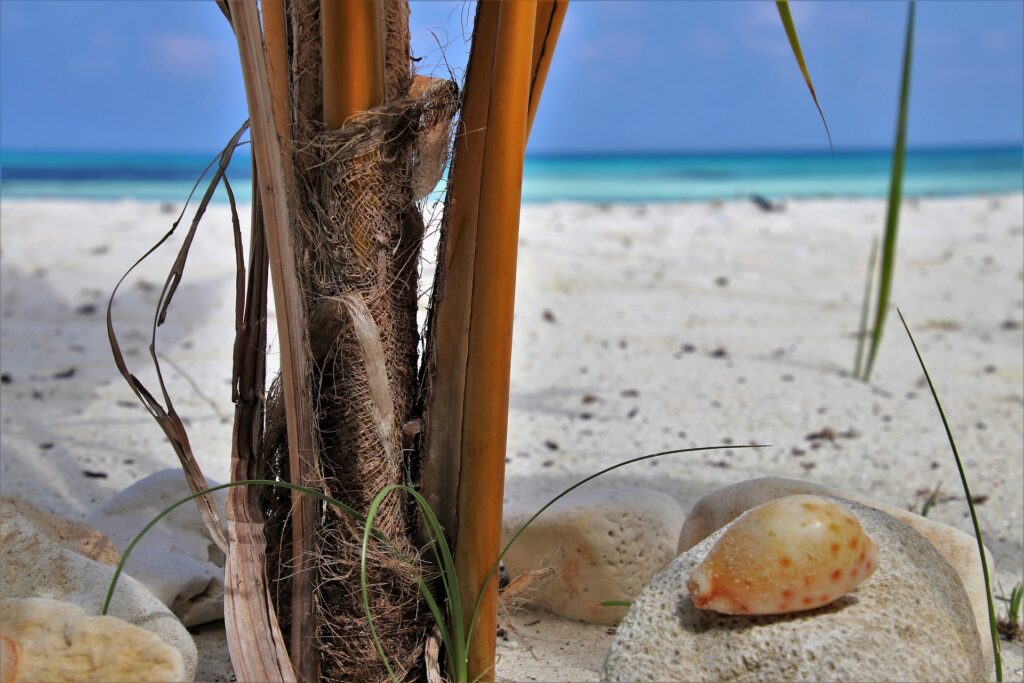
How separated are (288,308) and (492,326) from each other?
9.5 inches

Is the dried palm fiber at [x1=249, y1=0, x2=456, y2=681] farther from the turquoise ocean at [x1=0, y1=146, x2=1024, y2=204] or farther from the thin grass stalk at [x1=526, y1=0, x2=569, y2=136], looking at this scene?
the turquoise ocean at [x1=0, y1=146, x2=1024, y2=204]

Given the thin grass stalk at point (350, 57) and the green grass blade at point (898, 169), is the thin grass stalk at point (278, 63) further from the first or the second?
the green grass blade at point (898, 169)

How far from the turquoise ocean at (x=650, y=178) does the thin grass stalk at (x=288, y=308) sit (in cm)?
1107

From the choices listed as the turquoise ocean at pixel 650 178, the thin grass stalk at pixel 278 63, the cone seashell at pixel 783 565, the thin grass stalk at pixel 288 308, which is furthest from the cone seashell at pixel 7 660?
the turquoise ocean at pixel 650 178

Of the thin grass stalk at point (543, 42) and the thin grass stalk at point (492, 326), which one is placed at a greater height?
the thin grass stalk at point (543, 42)

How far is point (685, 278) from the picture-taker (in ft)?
18.8

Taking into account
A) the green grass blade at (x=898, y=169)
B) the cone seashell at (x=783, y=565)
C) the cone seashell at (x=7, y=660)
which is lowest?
the cone seashell at (x=7, y=660)

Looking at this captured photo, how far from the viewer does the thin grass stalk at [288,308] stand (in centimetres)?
100

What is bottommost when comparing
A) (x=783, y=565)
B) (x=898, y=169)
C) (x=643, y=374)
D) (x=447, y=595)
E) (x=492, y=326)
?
(x=643, y=374)

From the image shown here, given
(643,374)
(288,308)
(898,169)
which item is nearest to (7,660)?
(288,308)

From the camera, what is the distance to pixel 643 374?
371cm

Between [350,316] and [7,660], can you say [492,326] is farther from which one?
[7,660]

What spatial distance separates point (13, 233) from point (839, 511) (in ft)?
21.9

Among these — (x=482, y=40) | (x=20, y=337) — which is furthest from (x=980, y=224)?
(x=482, y=40)
